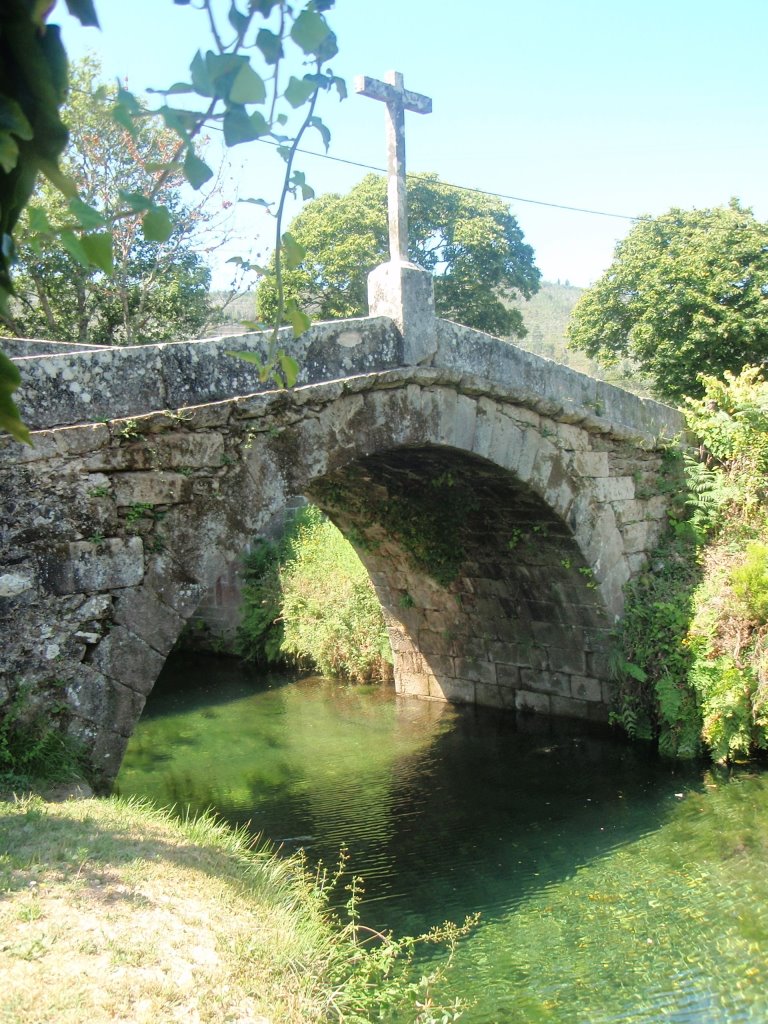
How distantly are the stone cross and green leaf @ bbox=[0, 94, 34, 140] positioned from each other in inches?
216

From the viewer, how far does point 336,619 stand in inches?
422

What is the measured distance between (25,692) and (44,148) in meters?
3.84

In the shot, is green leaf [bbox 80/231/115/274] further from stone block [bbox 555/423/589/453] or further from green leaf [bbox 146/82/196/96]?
stone block [bbox 555/423/589/453]

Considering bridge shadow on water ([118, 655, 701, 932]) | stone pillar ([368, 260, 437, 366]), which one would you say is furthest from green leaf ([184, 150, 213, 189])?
stone pillar ([368, 260, 437, 366])

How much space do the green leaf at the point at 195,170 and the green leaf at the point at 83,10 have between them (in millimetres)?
367

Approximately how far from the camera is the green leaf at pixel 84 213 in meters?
1.04

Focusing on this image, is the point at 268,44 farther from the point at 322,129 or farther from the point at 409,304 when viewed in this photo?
the point at 409,304

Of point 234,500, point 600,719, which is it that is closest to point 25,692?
point 234,500

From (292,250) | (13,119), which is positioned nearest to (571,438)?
(292,250)

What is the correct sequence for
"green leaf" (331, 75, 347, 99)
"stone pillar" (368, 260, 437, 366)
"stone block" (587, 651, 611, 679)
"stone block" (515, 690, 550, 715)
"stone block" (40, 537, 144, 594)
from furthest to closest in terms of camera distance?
"stone block" (515, 690, 550, 715) < "stone block" (587, 651, 611, 679) < "stone pillar" (368, 260, 437, 366) < "stone block" (40, 537, 144, 594) < "green leaf" (331, 75, 347, 99)

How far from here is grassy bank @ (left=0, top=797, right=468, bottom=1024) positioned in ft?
8.57

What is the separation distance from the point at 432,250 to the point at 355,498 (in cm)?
1409

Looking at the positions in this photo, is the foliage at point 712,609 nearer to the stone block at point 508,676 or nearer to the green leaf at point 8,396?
the stone block at point 508,676

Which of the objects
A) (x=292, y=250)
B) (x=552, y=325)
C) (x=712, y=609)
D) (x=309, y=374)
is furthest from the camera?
(x=552, y=325)
